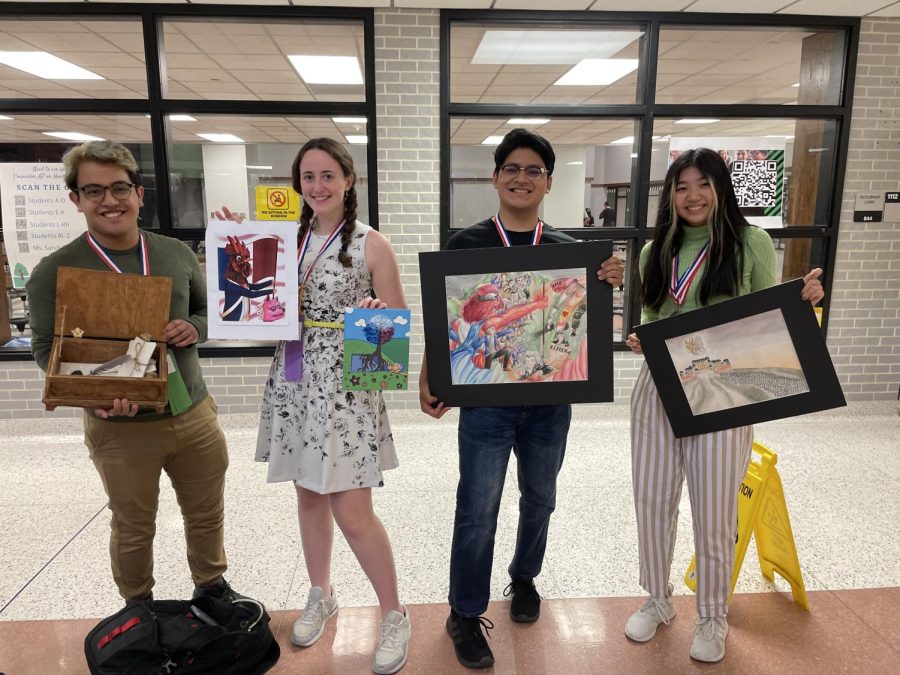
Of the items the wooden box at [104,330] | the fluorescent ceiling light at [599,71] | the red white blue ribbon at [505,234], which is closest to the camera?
the wooden box at [104,330]

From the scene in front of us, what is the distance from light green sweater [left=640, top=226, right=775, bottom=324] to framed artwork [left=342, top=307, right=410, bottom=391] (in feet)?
3.02

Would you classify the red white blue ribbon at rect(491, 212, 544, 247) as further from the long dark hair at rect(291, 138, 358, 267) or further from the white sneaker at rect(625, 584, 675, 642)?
the white sneaker at rect(625, 584, 675, 642)

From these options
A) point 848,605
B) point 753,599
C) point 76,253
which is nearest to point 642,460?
point 753,599

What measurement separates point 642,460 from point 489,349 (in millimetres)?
709

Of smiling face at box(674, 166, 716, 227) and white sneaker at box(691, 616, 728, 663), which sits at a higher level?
smiling face at box(674, 166, 716, 227)

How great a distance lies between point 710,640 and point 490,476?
0.96m

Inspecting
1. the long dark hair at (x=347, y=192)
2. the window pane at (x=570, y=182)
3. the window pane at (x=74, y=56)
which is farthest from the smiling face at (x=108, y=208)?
the window pane at (x=74, y=56)

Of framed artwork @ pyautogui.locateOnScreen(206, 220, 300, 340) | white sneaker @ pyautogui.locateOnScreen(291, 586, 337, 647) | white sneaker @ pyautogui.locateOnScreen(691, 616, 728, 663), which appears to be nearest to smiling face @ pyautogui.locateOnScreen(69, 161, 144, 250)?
framed artwork @ pyautogui.locateOnScreen(206, 220, 300, 340)

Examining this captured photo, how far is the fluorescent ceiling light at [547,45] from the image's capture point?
4.35 metres

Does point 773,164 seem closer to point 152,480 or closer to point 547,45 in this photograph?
point 547,45

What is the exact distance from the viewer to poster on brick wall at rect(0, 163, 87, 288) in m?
4.07

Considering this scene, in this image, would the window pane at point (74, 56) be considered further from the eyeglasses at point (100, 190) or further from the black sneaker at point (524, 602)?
the black sneaker at point (524, 602)

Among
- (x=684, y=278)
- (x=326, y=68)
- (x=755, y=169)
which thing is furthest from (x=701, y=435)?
(x=326, y=68)

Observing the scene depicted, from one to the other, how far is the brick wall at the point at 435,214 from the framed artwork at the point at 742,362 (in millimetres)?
2824
